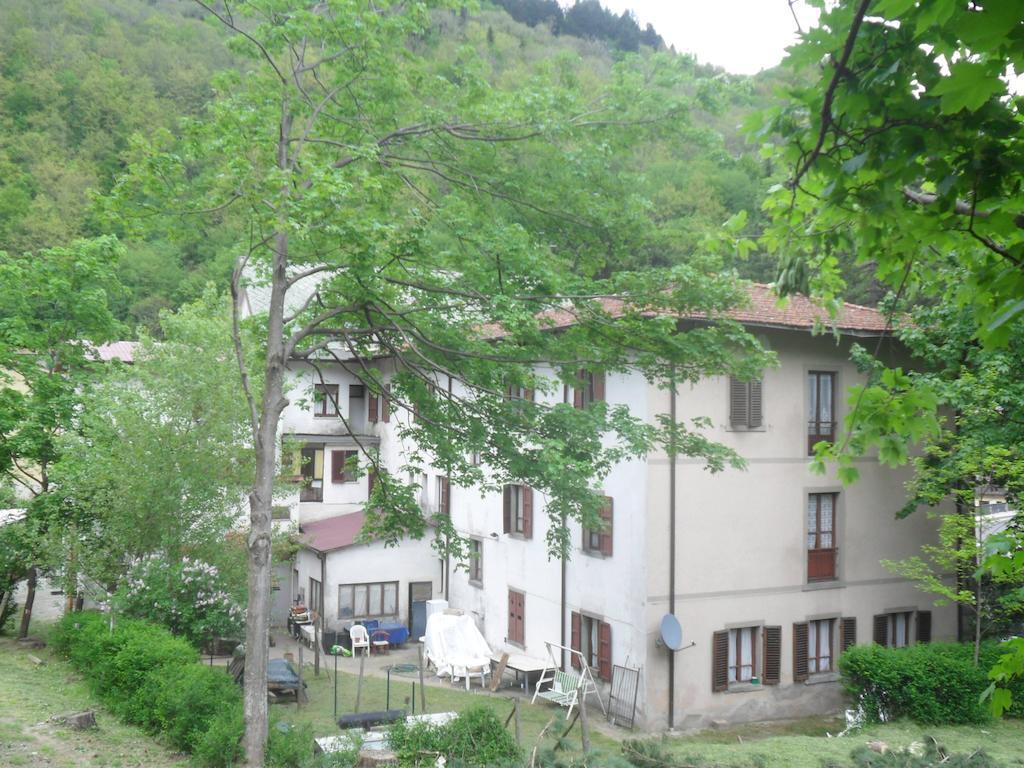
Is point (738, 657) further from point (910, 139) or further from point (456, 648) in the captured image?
point (910, 139)

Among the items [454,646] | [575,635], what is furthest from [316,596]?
[575,635]

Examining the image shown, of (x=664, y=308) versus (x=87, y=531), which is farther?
(x=87, y=531)

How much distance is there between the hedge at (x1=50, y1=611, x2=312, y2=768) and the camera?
43.1 feet

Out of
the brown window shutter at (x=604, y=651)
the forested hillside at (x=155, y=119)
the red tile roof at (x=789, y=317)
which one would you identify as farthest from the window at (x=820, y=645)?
the forested hillside at (x=155, y=119)

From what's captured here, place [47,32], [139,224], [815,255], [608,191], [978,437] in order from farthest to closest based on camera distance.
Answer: [47,32] < [978,437] < [608,191] < [139,224] < [815,255]

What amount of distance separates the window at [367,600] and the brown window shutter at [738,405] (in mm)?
13135

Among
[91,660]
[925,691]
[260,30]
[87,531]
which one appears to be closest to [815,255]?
[260,30]

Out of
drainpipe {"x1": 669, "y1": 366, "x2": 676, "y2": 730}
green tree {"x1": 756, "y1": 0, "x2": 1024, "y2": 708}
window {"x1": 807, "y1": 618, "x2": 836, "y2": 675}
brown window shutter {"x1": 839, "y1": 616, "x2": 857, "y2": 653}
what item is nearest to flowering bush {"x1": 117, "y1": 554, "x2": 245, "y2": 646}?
drainpipe {"x1": 669, "y1": 366, "x2": 676, "y2": 730}

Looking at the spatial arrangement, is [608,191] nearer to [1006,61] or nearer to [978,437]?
[978,437]

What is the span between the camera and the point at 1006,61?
346cm

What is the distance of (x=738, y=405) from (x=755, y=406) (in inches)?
17.6

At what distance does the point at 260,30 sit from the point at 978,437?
47.3 ft

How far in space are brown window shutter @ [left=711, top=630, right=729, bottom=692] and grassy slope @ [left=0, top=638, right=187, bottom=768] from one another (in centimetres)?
1151

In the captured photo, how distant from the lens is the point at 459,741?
39.0 feet
